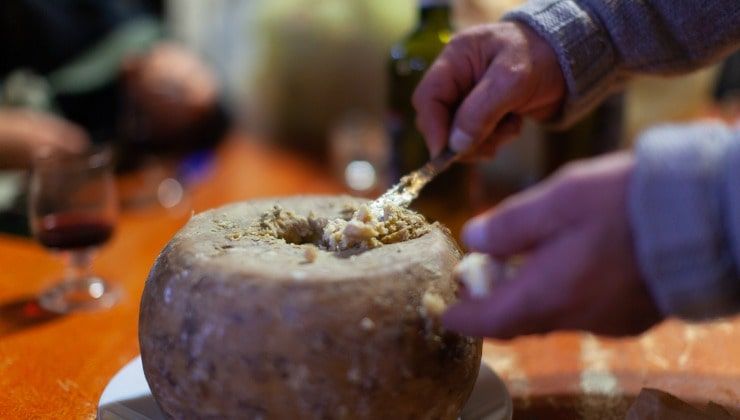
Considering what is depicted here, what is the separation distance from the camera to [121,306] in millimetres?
1141

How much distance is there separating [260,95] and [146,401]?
4.46 ft

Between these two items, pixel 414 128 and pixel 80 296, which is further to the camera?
pixel 414 128

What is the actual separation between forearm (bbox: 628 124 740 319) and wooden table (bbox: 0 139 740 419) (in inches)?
13.3

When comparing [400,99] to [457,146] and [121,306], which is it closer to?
[457,146]

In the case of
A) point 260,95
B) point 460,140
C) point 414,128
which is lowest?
point 260,95

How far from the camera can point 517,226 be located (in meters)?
0.58

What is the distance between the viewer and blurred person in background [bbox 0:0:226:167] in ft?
6.86

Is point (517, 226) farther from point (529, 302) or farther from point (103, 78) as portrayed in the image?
point (103, 78)

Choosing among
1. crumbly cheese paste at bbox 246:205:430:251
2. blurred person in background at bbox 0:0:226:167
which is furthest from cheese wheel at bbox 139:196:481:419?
blurred person in background at bbox 0:0:226:167

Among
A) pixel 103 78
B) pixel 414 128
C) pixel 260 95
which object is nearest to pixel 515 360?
pixel 414 128

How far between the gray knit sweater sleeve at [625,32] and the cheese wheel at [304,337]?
36 centimetres

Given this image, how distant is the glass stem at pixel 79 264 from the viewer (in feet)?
4.03

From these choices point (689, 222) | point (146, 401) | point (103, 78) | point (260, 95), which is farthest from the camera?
point (103, 78)

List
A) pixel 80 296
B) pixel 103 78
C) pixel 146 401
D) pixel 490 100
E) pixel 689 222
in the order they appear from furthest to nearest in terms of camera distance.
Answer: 1. pixel 103 78
2. pixel 80 296
3. pixel 490 100
4. pixel 146 401
5. pixel 689 222
